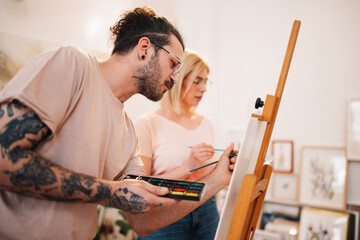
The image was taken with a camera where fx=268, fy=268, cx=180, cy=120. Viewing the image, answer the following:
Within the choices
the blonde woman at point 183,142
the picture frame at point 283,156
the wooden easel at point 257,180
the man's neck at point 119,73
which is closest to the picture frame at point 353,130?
the picture frame at point 283,156

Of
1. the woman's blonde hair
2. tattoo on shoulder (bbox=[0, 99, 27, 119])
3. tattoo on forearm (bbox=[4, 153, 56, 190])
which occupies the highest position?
the woman's blonde hair

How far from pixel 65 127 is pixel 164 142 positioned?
0.68 metres

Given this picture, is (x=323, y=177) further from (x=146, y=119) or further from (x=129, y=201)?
(x=129, y=201)

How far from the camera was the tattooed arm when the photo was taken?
0.60 metres

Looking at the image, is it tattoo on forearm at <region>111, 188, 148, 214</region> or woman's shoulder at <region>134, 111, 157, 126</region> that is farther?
woman's shoulder at <region>134, 111, 157, 126</region>

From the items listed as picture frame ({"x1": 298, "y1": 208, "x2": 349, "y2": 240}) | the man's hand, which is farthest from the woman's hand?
picture frame ({"x1": 298, "y1": 208, "x2": 349, "y2": 240})

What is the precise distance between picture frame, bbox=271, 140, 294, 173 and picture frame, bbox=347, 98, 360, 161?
1.48 feet

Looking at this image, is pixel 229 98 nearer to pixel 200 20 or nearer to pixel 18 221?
pixel 200 20

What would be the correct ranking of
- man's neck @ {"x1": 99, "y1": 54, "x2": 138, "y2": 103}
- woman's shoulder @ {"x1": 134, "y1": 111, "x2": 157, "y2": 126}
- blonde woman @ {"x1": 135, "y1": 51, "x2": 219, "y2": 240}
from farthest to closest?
woman's shoulder @ {"x1": 134, "y1": 111, "x2": 157, "y2": 126}
blonde woman @ {"x1": 135, "y1": 51, "x2": 219, "y2": 240}
man's neck @ {"x1": 99, "y1": 54, "x2": 138, "y2": 103}

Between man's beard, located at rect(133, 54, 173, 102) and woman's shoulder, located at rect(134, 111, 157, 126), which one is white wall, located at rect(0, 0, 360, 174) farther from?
man's beard, located at rect(133, 54, 173, 102)

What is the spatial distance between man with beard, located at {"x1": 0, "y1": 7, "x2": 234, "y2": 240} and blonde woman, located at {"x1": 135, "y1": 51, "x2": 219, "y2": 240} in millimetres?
268

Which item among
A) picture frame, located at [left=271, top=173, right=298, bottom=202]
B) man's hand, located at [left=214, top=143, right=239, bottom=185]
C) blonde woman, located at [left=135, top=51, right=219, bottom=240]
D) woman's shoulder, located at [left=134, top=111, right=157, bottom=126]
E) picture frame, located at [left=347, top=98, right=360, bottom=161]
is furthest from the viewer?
picture frame, located at [left=271, top=173, right=298, bottom=202]

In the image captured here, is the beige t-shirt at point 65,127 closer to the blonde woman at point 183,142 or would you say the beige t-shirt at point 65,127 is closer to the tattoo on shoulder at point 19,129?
the tattoo on shoulder at point 19,129

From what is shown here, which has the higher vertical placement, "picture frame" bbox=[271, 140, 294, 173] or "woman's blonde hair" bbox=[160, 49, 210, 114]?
"picture frame" bbox=[271, 140, 294, 173]
